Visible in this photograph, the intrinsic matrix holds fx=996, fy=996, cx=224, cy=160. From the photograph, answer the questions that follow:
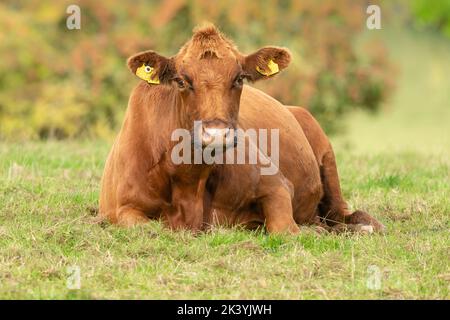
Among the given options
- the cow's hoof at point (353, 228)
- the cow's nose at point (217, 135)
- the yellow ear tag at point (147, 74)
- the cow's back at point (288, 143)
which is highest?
the yellow ear tag at point (147, 74)


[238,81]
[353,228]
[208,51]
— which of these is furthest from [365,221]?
[208,51]

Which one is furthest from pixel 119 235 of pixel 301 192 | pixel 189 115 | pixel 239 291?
pixel 301 192

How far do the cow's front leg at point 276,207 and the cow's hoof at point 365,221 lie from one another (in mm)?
704

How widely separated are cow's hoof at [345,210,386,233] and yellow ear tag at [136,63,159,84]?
218 cm

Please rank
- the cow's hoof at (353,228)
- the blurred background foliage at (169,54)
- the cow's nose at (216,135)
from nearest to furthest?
the cow's nose at (216,135) → the cow's hoof at (353,228) → the blurred background foliage at (169,54)

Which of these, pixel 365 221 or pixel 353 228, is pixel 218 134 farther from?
pixel 365 221

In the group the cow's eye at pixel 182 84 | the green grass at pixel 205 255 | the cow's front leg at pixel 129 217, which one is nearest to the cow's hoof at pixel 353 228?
the green grass at pixel 205 255

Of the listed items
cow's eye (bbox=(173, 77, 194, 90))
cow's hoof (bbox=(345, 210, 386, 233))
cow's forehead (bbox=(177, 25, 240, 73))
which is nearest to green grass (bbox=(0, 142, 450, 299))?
cow's hoof (bbox=(345, 210, 386, 233))

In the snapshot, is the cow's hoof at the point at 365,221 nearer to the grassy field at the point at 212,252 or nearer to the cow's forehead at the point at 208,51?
the grassy field at the point at 212,252

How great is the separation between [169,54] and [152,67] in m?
13.0

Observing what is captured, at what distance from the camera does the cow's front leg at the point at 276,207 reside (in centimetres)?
802

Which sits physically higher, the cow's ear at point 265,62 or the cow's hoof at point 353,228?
the cow's ear at point 265,62

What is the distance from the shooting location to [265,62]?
26.4ft
